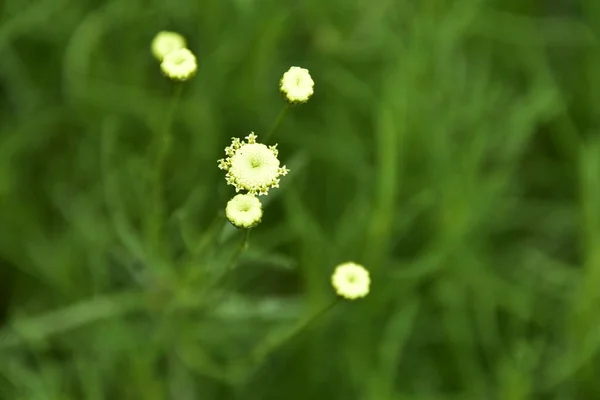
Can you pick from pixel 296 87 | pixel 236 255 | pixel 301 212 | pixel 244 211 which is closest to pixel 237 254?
pixel 236 255

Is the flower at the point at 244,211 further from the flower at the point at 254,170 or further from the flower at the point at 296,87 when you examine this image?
the flower at the point at 296,87

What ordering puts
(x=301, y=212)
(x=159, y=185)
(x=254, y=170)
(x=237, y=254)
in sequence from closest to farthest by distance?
(x=254, y=170) → (x=237, y=254) → (x=159, y=185) → (x=301, y=212)

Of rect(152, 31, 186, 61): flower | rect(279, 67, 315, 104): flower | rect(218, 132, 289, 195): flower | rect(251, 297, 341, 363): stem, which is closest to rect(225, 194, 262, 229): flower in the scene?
rect(218, 132, 289, 195): flower

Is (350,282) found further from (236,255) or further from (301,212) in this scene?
(301,212)

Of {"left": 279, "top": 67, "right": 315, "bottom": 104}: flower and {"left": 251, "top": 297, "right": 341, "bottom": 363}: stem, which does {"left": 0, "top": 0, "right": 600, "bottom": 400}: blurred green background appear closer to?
{"left": 251, "top": 297, "right": 341, "bottom": 363}: stem

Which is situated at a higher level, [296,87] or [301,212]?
[301,212]

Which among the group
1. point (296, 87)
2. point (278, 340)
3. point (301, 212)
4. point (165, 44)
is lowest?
point (278, 340)

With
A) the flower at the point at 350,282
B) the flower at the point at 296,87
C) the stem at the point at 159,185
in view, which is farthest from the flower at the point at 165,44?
the flower at the point at 350,282

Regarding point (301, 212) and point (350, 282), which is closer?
point (350, 282)
